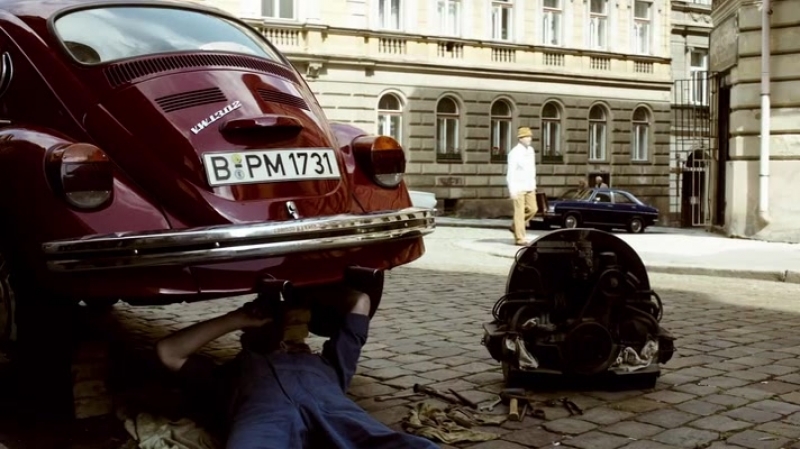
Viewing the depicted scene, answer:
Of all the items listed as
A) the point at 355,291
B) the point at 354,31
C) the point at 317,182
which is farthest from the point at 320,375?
the point at 354,31

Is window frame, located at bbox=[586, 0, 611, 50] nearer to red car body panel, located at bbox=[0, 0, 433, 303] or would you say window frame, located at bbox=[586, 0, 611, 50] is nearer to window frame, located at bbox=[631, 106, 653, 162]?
window frame, located at bbox=[631, 106, 653, 162]

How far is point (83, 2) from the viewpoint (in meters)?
4.80

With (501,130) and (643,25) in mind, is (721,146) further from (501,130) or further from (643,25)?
(643,25)

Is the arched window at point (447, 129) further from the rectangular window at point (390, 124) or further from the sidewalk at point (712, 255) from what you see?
the sidewalk at point (712, 255)

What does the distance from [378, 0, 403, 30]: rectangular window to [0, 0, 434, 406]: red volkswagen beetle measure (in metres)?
25.4

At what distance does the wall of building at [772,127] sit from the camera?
15.9 metres

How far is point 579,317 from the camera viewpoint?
462 centimetres

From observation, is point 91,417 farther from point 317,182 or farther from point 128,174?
point 317,182

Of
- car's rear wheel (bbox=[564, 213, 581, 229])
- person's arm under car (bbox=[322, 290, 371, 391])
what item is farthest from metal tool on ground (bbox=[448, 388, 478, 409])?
car's rear wheel (bbox=[564, 213, 581, 229])

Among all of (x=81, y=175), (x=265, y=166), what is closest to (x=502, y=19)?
(x=265, y=166)

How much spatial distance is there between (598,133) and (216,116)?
31865mm

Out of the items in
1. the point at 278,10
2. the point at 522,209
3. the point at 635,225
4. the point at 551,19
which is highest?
the point at 551,19

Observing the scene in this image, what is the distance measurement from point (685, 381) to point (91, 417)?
3.02 m

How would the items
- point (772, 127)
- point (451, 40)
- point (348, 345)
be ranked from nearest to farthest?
1. point (348, 345)
2. point (772, 127)
3. point (451, 40)
